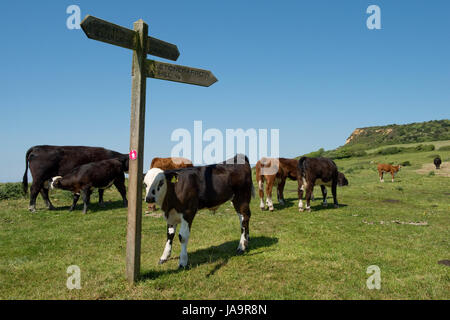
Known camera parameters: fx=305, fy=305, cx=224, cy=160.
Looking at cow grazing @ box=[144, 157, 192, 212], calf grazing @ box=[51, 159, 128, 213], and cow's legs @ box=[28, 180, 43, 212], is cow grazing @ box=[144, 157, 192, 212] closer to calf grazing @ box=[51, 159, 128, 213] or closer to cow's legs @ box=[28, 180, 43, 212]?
calf grazing @ box=[51, 159, 128, 213]

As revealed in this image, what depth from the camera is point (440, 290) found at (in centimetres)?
536

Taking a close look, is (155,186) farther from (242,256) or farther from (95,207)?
(95,207)

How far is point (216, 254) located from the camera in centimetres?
754

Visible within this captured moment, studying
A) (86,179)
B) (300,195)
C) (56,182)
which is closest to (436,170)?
(300,195)

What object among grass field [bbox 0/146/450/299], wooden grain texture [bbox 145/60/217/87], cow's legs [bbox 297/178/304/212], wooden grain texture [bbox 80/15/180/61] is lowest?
grass field [bbox 0/146/450/299]

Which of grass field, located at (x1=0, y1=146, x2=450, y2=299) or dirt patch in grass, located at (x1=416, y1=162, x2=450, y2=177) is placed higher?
dirt patch in grass, located at (x1=416, y1=162, x2=450, y2=177)

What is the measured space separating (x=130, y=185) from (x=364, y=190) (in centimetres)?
1919

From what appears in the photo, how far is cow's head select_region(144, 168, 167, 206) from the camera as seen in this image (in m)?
6.28

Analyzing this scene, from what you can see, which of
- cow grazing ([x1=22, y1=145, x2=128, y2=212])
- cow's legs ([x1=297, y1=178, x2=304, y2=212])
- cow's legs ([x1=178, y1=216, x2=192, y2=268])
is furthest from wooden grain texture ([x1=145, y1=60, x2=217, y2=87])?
cow grazing ([x1=22, y1=145, x2=128, y2=212])

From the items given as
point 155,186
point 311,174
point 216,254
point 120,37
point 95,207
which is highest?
point 120,37

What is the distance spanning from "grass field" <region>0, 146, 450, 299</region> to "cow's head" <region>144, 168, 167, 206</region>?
1.47 m

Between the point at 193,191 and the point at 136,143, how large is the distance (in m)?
1.92

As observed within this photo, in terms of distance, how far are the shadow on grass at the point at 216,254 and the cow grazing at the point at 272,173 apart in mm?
5261

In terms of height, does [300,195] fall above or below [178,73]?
below
